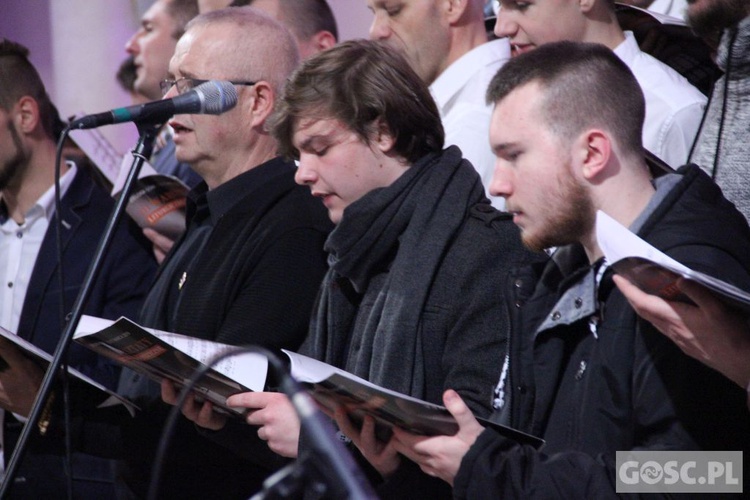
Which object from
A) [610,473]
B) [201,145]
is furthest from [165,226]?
[610,473]

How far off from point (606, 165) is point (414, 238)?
22.0 inches

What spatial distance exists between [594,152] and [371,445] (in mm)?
757

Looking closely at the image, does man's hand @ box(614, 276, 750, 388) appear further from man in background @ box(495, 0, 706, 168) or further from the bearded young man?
man in background @ box(495, 0, 706, 168)

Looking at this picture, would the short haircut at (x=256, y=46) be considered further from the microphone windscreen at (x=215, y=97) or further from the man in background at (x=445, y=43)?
the microphone windscreen at (x=215, y=97)

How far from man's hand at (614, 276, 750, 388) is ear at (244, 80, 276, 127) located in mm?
1783

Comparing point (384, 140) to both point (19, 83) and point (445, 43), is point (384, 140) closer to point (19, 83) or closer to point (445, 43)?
point (445, 43)

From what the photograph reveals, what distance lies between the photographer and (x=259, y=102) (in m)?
3.52

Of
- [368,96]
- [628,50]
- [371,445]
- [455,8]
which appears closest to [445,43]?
[455,8]

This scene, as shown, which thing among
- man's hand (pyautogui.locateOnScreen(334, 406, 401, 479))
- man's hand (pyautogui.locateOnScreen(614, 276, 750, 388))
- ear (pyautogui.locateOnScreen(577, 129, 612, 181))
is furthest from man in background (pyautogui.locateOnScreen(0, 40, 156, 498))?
man's hand (pyautogui.locateOnScreen(614, 276, 750, 388))

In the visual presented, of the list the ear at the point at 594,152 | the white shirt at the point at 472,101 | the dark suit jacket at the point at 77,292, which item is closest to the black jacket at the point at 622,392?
the ear at the point at 594,152

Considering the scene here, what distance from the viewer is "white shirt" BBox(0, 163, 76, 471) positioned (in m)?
4.12

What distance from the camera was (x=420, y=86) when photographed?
2.97 m

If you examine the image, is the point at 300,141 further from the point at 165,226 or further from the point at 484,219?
the point at 165,226

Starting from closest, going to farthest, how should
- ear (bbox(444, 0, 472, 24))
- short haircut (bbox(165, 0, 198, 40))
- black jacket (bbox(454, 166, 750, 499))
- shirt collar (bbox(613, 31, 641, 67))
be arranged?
1. black jacket (bbox(454, 166, 750, 499))
2. shirt collar (bbox(613, 31, 641, 67))
3. ear (bbox(444, 0, 472, 24))
4. short haircut (bbox(165, 0, 198, 40))
